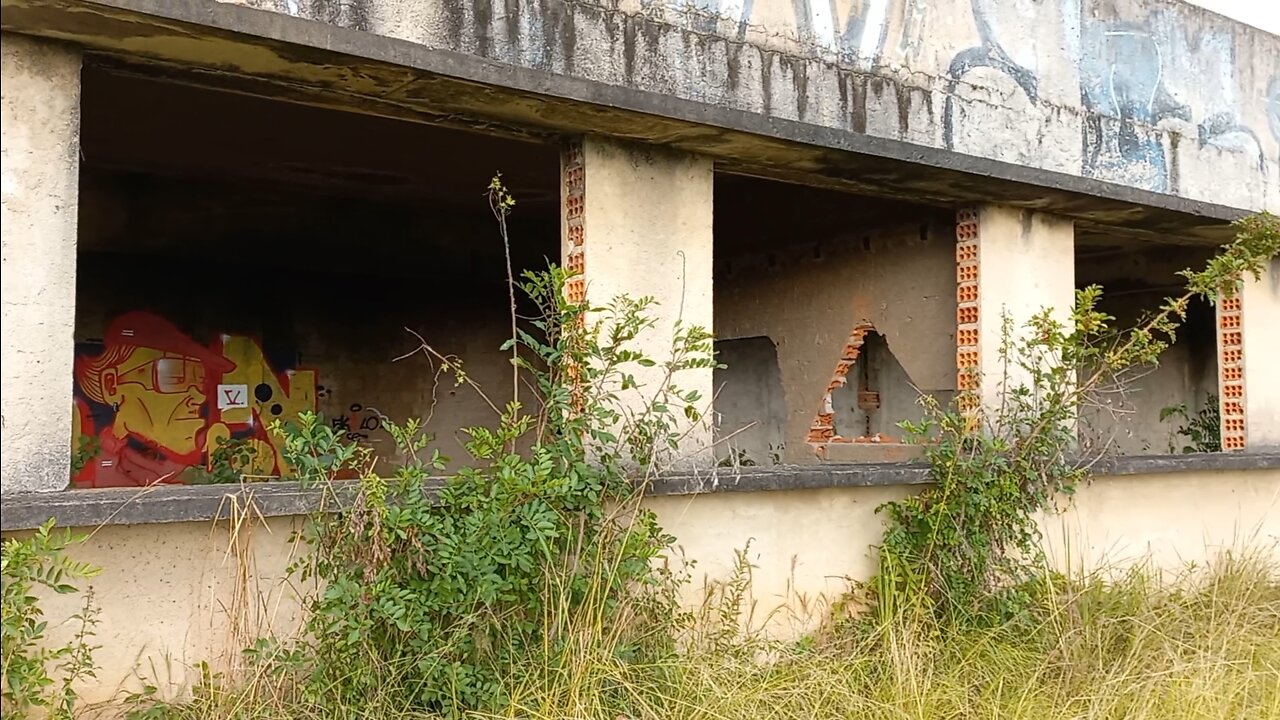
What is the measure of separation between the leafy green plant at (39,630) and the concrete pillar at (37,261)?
0.31m

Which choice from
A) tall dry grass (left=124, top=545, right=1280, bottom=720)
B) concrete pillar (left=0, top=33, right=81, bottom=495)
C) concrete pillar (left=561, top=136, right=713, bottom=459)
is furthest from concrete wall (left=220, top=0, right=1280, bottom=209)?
tall dry grass (left=124, top=545, right=1280, bottom=720)

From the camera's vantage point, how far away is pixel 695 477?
4.45 meters

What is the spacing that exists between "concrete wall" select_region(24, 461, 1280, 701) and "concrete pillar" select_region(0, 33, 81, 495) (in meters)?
0.37

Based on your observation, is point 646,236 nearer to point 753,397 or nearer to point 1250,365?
point 1250,365

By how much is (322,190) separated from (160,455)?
2919mm

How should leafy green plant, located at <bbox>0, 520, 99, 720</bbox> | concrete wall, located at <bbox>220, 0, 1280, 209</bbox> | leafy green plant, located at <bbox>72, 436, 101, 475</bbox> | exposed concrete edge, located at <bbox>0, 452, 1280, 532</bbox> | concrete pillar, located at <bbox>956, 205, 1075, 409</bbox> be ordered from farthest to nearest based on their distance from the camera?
leafy green plant, located at <bbox>72, 436, 101, 475</bbox> < concrete pillar, located at <bbox>956, 205, 1075, 409</bbox> < concrete wall, located at <bbox>220, 0, 1280, 209</bbox> < exposed concrete edge, located at <bbox>0, 452, 1280, 532</bbox> < leafy green plant, located at <bbox>0, 520, 99, 720</bbox>

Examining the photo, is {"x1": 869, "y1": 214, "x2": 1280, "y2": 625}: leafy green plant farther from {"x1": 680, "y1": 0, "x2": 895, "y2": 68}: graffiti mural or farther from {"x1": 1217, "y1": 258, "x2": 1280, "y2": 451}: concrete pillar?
{"x1": 1217, "y1": 258, "x2": 1280, "y2": 451}: concrete pillar

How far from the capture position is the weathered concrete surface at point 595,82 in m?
3.41

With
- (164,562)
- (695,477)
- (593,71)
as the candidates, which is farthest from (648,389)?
(164,562)

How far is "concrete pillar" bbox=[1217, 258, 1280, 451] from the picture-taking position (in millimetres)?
7160

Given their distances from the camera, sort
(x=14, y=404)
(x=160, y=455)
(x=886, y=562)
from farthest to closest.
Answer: (x=160, y=455)
(x=886, y=562)
(x=14, y=404)

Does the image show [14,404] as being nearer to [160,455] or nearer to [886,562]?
[886,562]

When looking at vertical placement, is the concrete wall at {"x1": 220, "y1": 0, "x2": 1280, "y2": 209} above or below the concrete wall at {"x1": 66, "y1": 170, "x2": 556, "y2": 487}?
above

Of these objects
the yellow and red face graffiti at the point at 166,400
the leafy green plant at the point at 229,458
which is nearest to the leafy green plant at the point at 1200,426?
the yellow and red face graffiti at the point at 166,400
